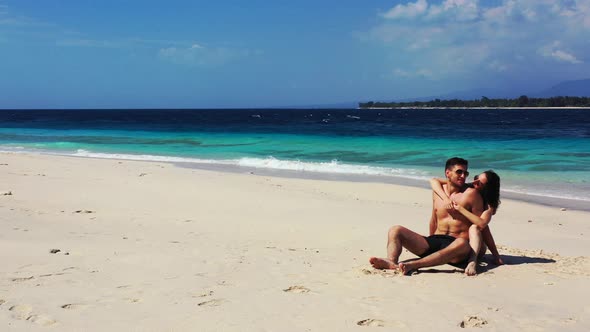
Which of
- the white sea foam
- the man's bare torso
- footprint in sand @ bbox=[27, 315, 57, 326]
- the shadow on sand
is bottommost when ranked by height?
the white sea foam

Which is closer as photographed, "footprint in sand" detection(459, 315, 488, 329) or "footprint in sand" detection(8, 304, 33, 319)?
"footprint in sand" detection(8, 304, 33, 319)

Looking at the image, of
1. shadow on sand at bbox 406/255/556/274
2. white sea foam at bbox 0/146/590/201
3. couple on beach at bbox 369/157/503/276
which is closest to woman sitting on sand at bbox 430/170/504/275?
couple on beach at bbox 369/157/503/276

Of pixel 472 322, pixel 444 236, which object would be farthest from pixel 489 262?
pixel 472 322

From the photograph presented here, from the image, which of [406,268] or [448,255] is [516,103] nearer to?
[448,255]

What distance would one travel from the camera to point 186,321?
3635mm

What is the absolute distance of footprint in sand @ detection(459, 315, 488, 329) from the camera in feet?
12.2

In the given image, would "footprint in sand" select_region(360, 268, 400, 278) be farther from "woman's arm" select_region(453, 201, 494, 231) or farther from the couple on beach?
"woman's arm" select_region(453, 201, 494, 231)

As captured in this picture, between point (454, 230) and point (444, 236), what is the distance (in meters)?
0.16

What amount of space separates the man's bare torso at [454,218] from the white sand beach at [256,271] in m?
0.39

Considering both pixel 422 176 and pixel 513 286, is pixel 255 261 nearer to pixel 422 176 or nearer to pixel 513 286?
pixel 513 286

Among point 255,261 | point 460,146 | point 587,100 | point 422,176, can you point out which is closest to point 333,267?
point 255,261

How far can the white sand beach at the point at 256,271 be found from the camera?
3.74 metres

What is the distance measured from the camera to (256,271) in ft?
16.4

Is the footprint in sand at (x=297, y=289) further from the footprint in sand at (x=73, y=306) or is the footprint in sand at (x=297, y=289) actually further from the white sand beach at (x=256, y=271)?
the footprint in sand at (x=73, y=306)
